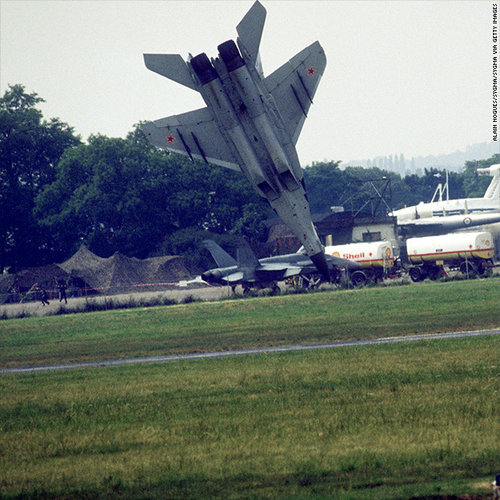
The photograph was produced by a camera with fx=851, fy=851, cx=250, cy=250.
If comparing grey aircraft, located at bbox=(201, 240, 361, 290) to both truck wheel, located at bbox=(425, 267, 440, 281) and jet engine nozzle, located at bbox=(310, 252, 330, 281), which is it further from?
jet engine nozzle, located at bbox=(310, 252, 330, 281)

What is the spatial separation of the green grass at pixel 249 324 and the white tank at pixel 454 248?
12783 mm

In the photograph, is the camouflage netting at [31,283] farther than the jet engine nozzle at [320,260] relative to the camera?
Yes

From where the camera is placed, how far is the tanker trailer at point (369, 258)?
73188mm

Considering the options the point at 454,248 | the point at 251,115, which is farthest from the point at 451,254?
the point at 251,115

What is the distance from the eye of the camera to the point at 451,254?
6962cm

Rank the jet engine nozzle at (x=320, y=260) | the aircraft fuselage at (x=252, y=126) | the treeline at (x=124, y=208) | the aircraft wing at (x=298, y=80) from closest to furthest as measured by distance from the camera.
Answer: the aircraft fuselage at (x=252, y=126)
the aircraft wing at (x=298, y=80)
the jet engine nozzle at (x=320, y=260)
the treeline at (x=124, y=208)

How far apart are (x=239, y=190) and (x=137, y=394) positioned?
95.3 meters

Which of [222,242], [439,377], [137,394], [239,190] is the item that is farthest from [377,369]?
[239,190]

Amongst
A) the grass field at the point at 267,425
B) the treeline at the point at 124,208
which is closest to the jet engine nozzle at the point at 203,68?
the grass field at the point at 267,425

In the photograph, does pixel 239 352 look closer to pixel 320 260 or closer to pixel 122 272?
pixel 320 260

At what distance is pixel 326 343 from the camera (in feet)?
95.9

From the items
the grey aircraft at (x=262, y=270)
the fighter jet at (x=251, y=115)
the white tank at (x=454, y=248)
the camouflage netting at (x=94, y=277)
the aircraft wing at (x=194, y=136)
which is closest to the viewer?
the fighter jet at (x=251, y=115)

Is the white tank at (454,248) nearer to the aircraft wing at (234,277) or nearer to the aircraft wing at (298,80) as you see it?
the aircraft wing at (234,277)

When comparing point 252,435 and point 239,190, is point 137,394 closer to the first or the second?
point 252,435
